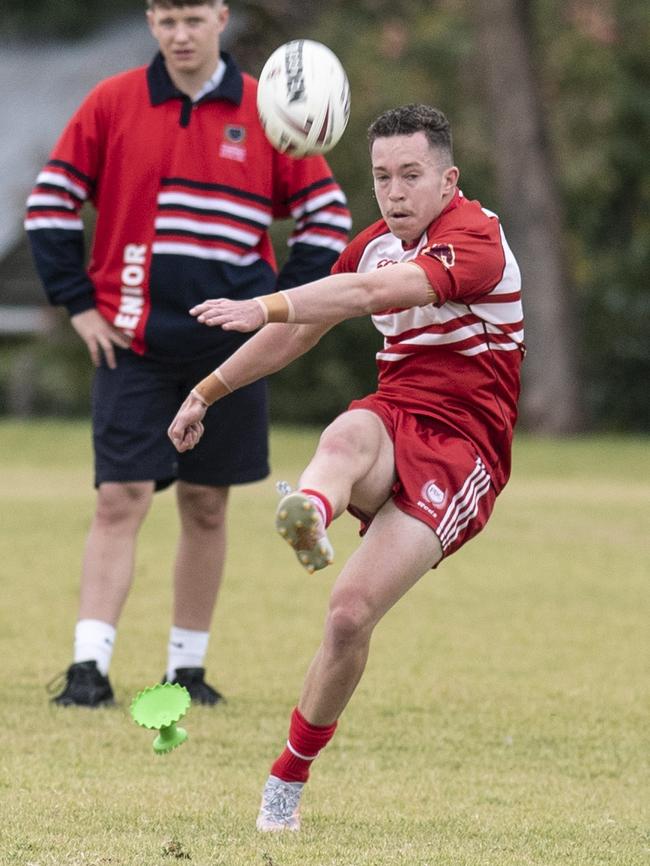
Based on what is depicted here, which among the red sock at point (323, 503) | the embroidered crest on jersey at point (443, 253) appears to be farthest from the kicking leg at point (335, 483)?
Result: the embroidered crest on jersey at point (443, 253)

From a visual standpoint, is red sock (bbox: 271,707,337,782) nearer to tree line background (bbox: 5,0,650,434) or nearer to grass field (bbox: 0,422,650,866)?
grass field (bbox: 0,422,650,866)

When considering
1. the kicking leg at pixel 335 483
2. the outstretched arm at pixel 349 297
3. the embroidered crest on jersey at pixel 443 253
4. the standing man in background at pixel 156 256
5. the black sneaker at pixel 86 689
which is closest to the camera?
the kicking leg at pixel 335 483

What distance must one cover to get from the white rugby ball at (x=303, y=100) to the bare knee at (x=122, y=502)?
182 cm

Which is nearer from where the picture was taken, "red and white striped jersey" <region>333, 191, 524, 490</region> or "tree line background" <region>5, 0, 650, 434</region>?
"red and white striped jersey" <region>333, 191, 524, 490</region>

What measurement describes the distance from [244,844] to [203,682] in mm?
2381

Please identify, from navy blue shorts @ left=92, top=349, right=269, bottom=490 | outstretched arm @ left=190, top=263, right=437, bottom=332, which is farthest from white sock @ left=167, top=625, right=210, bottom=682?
outstretched arm @ left=190, top=263, right=437, bottom=332

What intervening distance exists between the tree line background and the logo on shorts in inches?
798

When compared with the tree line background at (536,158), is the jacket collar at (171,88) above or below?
above

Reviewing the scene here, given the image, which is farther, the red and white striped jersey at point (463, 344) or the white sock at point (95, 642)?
the white sock at point (95, 642)

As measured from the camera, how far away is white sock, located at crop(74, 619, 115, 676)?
6785 mm

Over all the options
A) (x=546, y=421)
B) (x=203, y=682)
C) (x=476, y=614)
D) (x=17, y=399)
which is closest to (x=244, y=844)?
(x=203, y=682)

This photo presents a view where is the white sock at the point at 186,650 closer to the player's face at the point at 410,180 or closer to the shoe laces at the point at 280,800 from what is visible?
the shoe laces at the point at 280,800

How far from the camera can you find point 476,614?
9523 millimetres

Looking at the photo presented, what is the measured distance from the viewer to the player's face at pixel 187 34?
22.0ft
